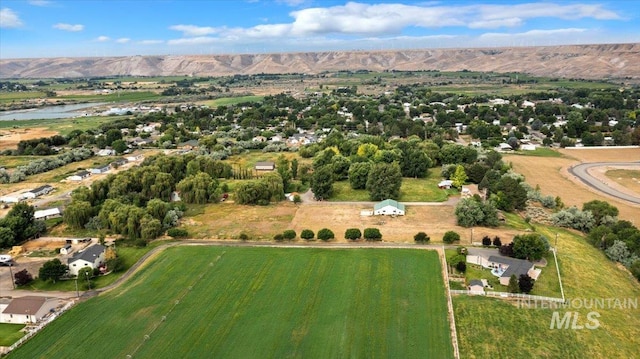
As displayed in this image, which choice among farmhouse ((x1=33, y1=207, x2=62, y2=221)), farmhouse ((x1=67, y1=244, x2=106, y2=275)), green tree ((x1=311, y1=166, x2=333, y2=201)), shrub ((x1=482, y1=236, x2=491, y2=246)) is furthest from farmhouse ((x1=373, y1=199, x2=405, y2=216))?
farmhouse ((x1=33, y1=207, x2=62, y2=221))

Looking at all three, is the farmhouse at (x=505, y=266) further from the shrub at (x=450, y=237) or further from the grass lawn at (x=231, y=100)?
the grass lawn at (x=231, y=100)

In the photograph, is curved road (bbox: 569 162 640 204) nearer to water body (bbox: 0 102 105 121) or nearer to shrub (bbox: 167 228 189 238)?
shrub (bbox: 167 228 189 238)

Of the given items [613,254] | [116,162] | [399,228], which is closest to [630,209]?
[613,254]

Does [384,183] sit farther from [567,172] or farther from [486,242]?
[567,172]

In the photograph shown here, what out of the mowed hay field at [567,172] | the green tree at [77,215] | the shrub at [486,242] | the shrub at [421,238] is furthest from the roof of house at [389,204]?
the green tree at [77,215]

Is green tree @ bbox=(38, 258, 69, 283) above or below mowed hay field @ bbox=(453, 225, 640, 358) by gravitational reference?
above

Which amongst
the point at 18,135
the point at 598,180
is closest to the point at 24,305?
the point at 598,180

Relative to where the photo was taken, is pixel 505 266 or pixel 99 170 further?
pixel 99 170
